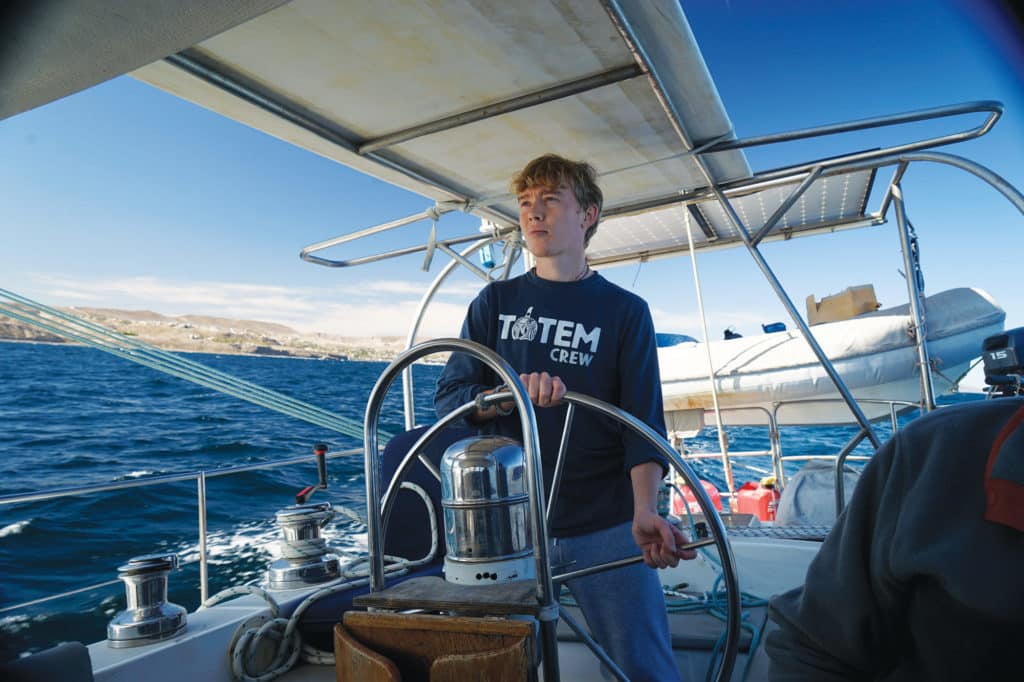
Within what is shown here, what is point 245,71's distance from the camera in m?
1.55

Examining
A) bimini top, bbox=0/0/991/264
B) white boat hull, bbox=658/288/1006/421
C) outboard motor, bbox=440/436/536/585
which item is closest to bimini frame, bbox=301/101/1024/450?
bimini top, bbox=0/0/991/264

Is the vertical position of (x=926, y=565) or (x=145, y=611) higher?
(x=926, y=565)

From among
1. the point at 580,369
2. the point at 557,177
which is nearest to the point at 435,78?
the point at 557,177

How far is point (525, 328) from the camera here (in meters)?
1.34

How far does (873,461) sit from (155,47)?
1.41 m

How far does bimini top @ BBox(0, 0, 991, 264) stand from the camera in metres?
1.17

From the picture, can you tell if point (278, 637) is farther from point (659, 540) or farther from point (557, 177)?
point (557, 177)

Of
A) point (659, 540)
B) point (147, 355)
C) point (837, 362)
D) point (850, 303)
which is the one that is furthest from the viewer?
point (837, 362)

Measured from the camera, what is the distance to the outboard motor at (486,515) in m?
0.76

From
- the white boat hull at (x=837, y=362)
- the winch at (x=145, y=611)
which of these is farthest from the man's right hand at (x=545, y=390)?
the white boat hull at (x=837, y=362)

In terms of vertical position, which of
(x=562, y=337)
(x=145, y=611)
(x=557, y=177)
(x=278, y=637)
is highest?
(x=557, y=177)

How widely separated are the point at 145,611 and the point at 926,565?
5.10 ft

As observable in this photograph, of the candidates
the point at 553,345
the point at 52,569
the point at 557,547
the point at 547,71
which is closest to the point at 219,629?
the point at 557,547

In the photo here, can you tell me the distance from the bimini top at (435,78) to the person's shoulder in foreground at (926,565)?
1.09m
